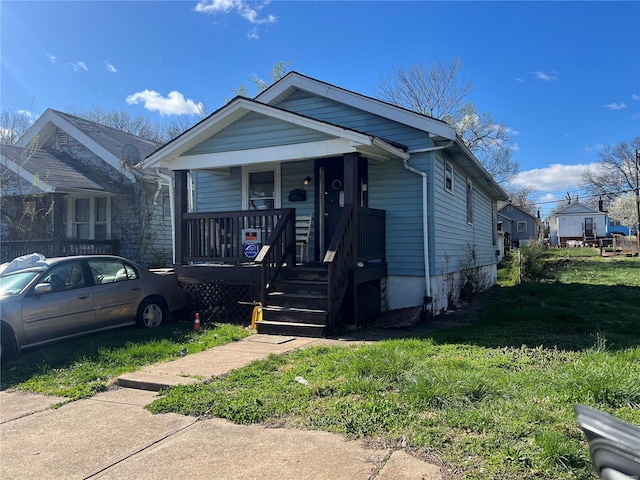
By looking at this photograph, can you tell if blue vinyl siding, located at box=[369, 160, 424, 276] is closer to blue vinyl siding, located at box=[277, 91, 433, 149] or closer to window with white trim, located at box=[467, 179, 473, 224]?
blue vinyl siding, located at box=[277, 91, 433, 149]

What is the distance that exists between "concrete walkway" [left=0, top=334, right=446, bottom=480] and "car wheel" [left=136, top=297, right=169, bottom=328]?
130 inches

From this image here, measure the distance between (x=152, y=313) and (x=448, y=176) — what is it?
701 cm

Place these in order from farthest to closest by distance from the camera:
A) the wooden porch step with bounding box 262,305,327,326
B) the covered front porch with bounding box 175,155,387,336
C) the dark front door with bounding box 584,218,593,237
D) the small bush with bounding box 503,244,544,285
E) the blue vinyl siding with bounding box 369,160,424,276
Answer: the dark front door with bounding box 584,218,593,237, the small bush with bounding box 503,244,544,285, the blue vinyl siding with bounding box 369,160,424,276, the covered front porch with bounding box 175,155,387,336, the wooden porch step with bounding box 262,305,327,326

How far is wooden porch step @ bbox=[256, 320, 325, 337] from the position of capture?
717 cm

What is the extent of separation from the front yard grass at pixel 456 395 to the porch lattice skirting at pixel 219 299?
333 centimetres

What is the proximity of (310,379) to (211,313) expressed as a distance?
508 centimetres

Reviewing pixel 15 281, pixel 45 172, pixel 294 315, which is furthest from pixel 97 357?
pixel 45 172

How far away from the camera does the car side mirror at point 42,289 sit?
6.25 m

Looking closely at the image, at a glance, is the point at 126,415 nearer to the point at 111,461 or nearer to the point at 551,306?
the point at 111,461

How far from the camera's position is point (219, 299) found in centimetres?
940

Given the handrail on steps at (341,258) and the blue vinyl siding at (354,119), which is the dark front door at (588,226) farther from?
the handrail on steps at (341,258)

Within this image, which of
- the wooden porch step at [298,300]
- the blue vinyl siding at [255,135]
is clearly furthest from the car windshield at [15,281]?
the blue vinyl siding at [255,135]

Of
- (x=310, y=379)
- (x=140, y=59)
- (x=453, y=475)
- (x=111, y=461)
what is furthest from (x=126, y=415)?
(x=140, y=59)

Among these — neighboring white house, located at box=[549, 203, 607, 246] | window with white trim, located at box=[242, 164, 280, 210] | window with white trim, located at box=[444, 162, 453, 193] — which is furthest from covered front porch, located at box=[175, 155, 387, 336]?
neighboring white house, located at box=[549, 203, 607, 246]
